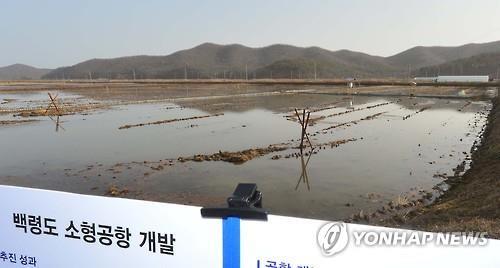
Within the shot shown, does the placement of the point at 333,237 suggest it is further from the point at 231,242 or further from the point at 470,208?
the point at 470,208

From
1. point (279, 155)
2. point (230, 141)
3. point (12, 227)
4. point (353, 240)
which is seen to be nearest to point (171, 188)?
point (279, 155)

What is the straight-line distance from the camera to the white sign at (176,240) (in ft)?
5.47

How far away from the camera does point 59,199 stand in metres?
2.22

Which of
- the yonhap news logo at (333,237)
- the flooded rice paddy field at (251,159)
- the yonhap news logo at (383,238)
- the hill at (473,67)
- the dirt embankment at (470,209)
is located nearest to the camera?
the yonhap news logo at (383,238)

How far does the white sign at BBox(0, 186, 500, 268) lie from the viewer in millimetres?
1666

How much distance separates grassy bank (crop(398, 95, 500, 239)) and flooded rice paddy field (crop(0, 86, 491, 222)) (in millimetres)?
1267

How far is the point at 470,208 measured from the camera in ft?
26.8

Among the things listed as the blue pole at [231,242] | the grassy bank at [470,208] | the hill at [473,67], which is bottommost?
the grassy bank at [470,208]

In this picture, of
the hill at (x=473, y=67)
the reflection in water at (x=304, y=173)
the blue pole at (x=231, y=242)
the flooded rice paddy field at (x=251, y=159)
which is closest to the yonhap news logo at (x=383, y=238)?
the blue pole at (x=231, y=242)

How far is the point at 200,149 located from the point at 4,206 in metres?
18.6

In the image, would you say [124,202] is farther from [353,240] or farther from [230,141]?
[230,141]

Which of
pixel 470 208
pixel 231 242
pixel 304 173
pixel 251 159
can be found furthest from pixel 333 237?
pixel 251 159

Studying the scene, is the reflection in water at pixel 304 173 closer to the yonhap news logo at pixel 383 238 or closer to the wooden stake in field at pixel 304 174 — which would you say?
the wooden stake in field at pixel 304 174

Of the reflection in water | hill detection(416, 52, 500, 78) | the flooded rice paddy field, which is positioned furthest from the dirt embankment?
hill detection(416, 52, 500, 78)
